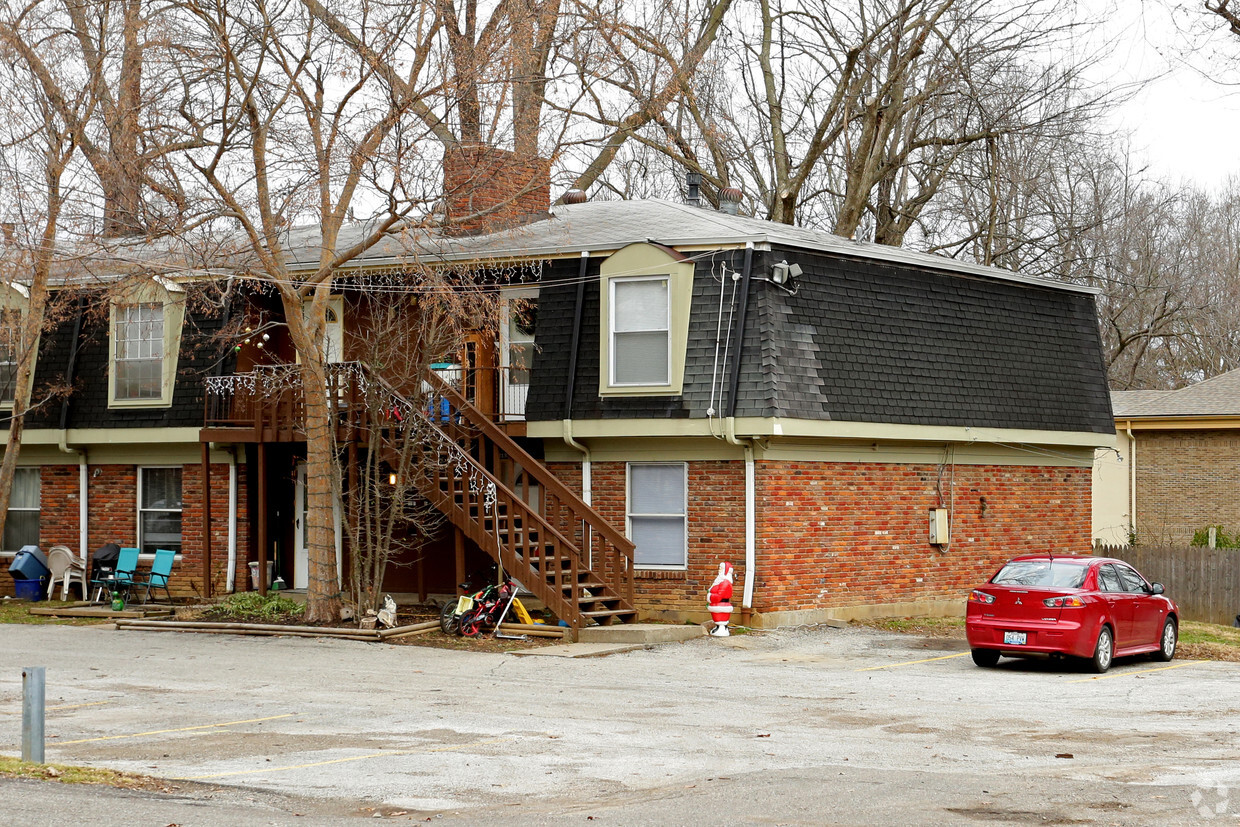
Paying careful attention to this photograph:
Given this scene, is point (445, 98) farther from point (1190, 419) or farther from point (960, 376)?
point (1190, 419)

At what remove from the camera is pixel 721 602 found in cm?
2103

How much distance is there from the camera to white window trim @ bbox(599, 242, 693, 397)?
22.2 metres

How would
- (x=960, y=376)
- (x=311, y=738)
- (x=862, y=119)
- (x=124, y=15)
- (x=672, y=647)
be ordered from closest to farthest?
(x=311, y=738) → (x=672, y=647) → (x=124, y=15) → (x=960, y=376) → (x=862, y=119)

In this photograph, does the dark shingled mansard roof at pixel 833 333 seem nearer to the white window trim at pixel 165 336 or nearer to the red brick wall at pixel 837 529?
the red brick wall at pixel 837 529

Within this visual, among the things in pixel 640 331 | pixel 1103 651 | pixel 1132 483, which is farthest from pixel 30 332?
pixel 1132 483

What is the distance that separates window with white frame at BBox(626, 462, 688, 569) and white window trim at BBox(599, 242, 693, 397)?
1.31 m

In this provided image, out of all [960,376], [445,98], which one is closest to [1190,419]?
[960,376]

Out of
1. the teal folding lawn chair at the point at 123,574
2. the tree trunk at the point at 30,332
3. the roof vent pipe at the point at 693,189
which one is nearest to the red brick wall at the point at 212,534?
the teal folding lawn chair at the point at 123,574

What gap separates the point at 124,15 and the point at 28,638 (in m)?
9.51

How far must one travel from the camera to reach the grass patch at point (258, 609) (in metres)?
21.8

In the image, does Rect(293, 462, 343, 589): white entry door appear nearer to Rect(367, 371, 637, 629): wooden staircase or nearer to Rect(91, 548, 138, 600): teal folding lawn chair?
Rect(91, 548, 138, 600): teal folding lawn chair

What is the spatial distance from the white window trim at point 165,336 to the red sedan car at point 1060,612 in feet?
48.7

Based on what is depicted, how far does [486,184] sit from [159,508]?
33.4ft

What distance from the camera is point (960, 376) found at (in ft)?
80.9
